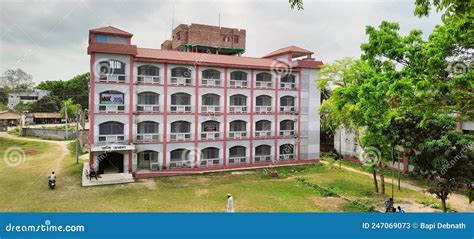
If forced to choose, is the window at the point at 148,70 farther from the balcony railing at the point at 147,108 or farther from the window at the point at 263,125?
the window at the point at 263,125

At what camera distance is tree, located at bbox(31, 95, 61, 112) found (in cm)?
5791

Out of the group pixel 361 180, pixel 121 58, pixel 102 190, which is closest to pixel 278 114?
pixel 361 180

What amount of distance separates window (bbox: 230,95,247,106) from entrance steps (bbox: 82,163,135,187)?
404 inches

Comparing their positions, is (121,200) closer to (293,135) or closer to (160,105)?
(160,105)

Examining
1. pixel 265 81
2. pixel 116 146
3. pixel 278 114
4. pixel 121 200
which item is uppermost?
pixel 265 81

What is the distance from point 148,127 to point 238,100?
26.3 feet

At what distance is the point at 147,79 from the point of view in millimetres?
23562

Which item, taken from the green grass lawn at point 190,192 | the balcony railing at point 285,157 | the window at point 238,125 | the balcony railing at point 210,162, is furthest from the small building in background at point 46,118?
the balcony railing at point 285,157

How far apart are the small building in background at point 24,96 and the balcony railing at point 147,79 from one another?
5059 centimetres

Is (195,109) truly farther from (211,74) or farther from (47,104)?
(47,104)

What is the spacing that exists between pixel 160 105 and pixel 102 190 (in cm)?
776

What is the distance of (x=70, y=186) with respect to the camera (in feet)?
64.7

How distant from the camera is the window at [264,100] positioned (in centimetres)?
2837

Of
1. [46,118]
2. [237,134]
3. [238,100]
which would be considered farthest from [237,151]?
[46,118]
